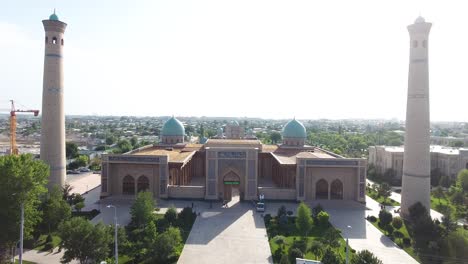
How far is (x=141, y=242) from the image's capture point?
25.9 metres

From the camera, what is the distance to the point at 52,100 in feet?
127

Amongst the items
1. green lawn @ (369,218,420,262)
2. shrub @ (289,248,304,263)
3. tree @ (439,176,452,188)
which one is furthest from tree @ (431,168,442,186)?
shrub @ (289,248,304,263)

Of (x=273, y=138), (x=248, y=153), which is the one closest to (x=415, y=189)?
(x=248, y=153)

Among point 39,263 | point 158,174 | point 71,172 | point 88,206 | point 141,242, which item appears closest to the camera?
point 39,263

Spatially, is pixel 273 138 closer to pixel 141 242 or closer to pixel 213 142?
pixel 213 142

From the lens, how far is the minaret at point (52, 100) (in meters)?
38.5

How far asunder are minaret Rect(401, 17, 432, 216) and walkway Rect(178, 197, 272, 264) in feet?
47.4

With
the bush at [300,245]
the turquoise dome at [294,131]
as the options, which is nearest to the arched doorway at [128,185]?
the bush at [300,245]

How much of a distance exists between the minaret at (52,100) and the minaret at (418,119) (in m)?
33.7

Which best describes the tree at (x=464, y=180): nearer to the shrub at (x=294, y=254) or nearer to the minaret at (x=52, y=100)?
the shrub at (x=294, y=254)

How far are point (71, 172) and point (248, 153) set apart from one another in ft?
108

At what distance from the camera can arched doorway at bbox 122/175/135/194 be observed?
133 ft

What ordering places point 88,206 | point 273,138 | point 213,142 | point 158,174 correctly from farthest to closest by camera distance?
point 273,138 → point 213,142 → point 158,174 → point 88,206

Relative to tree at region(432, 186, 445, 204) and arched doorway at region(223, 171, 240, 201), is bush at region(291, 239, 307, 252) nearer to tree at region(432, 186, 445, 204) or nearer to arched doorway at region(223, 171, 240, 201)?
arched doorway at region(223, 171, 240, 201)
